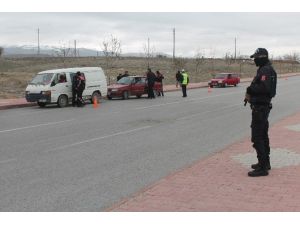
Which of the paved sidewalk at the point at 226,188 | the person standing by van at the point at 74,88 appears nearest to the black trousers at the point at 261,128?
the paved sidewalk at the point at 226,188

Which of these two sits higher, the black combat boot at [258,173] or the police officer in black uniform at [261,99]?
the police officer in black uniform at [261,99]

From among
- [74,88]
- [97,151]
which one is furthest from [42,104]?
[97,151]

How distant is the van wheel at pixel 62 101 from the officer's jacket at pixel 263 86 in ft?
57.9

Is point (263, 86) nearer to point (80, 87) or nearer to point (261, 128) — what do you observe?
point (261, 128)

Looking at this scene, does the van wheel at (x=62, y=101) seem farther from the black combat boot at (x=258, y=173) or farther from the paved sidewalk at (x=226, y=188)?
the black combat boot at (x=258, y=173)

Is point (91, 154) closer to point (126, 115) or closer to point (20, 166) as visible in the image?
point (20, 166)

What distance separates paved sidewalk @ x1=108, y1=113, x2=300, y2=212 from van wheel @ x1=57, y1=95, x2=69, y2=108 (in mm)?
15629

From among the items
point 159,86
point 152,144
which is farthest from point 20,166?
point 159,86

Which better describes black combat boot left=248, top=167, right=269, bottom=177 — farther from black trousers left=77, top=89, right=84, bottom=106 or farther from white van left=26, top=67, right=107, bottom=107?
white van left=26, top=67, right=107, bottom=107

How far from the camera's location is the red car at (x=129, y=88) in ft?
95.3

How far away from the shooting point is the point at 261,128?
7488 mm

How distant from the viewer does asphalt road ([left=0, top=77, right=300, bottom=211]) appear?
6.87 m

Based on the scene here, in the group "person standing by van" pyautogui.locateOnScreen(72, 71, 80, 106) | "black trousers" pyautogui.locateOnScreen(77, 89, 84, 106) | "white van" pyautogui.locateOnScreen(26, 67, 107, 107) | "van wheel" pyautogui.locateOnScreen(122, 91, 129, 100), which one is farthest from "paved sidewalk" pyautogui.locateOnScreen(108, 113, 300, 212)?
"van wheel" pyautogui.locateOnScreen(122, 91, 129, 100)

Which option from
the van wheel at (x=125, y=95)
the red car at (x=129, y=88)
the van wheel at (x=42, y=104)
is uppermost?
the red car at (x=129, y=88)
